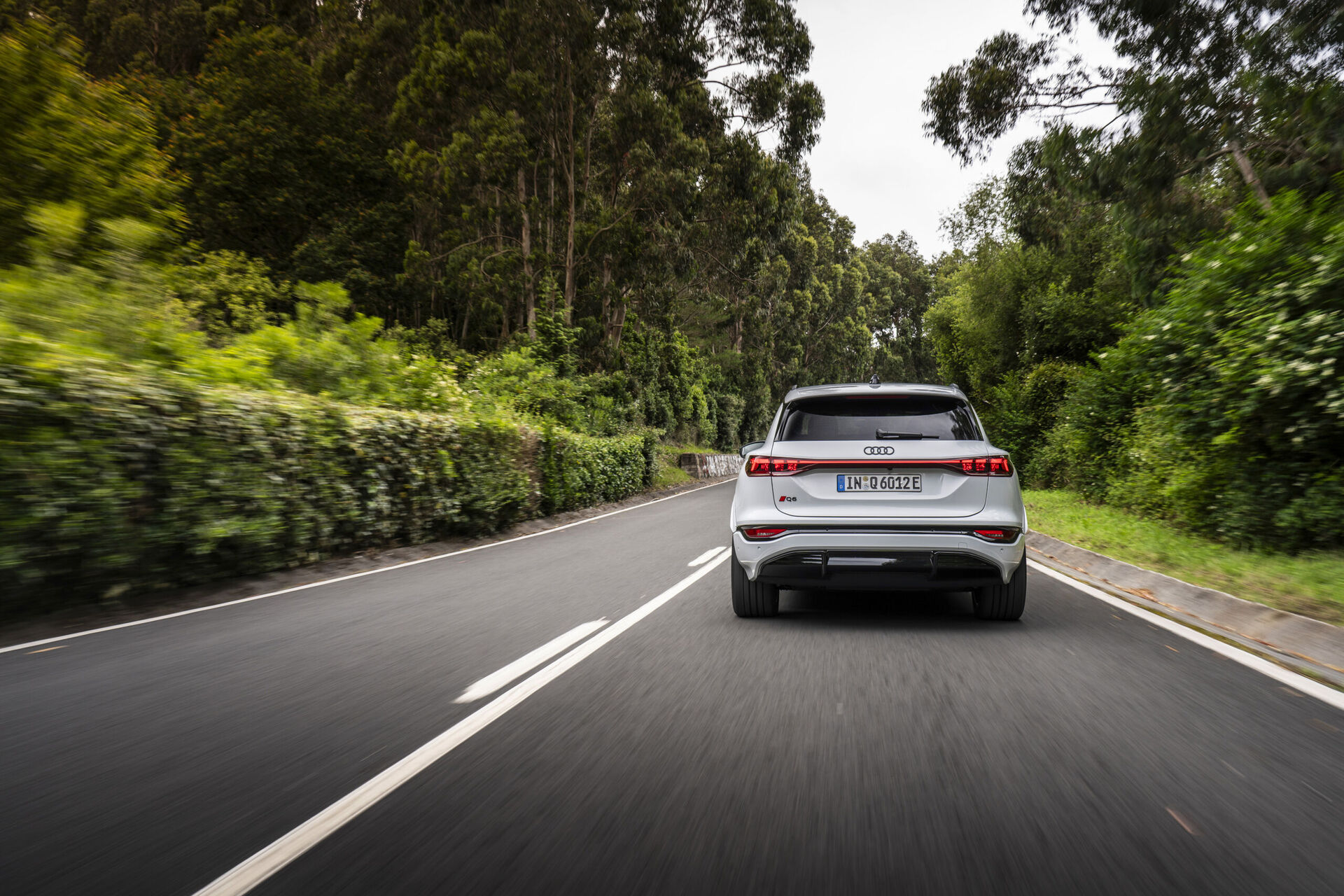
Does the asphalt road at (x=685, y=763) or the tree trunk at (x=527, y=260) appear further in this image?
the tree trunk at (x=527, y=260)

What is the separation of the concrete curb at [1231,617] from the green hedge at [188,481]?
803 centimetres

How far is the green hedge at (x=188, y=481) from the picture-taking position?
6.00m

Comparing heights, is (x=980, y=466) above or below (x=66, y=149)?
below

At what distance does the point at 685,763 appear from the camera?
3354 mm

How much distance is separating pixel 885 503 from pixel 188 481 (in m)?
5.80

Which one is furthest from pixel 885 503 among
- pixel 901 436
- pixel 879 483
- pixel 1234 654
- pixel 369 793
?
pixel 369 793

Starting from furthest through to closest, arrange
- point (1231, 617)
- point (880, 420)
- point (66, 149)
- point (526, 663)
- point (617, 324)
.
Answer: point (617, 324) < point (66, 149) < point (1231, 617) < point (880, 420) < point (526, 663)

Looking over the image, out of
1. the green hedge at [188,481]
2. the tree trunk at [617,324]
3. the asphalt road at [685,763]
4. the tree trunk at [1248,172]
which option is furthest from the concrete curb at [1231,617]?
the tree trunk at [617,324]

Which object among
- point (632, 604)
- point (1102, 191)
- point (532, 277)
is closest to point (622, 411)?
point (532, 277)

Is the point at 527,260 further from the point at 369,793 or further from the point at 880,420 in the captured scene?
the point at 369,793

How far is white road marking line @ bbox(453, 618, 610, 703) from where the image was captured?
4.37m

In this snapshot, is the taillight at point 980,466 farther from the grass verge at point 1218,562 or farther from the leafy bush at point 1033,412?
the leafy bush at point 1033,412

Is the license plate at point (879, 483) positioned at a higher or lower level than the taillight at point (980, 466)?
lower

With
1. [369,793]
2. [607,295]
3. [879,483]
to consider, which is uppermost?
[607,295]
